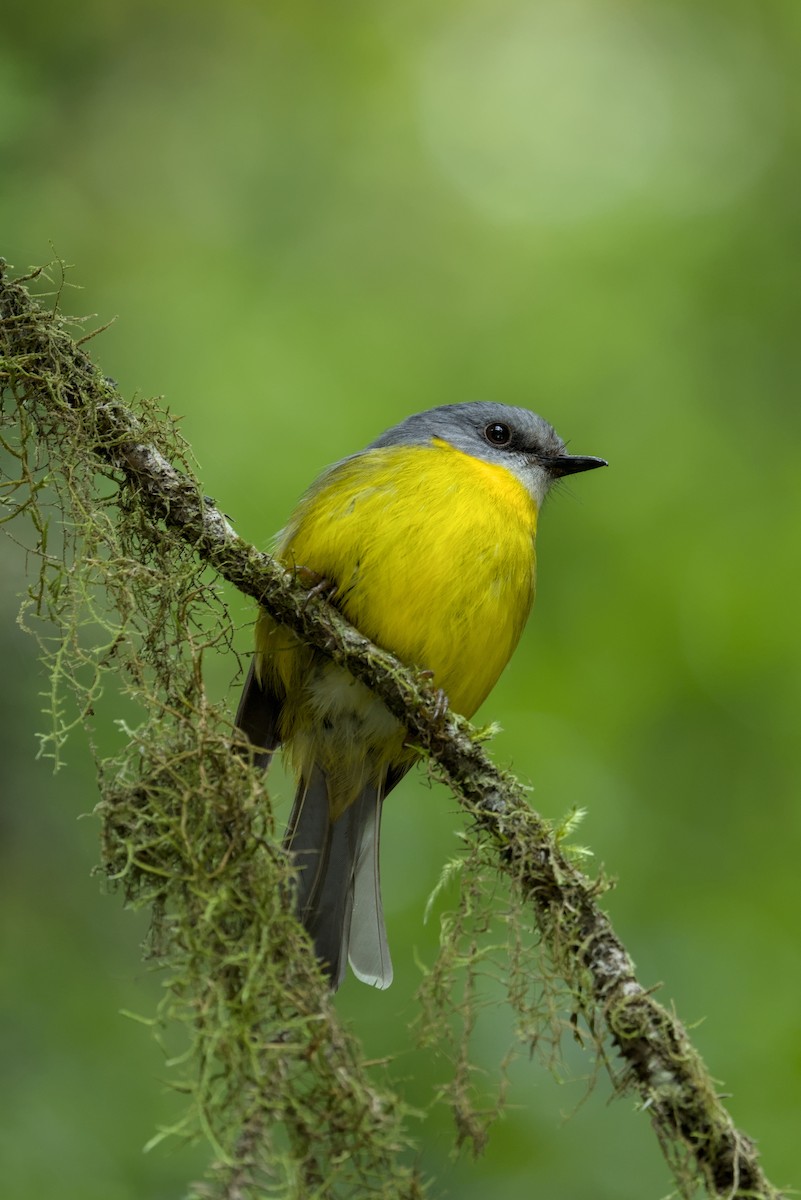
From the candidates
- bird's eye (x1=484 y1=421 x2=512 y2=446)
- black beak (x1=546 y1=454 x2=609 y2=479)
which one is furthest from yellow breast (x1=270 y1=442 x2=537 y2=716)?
black beak (x1=546 y1=454 x2=609 y2=479)

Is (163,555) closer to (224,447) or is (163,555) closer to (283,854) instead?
(283,854)

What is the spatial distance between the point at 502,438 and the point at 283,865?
2343 mm

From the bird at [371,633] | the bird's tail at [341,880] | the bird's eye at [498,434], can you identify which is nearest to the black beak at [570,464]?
the bird's eye at [498,434]

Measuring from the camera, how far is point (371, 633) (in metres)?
3.66

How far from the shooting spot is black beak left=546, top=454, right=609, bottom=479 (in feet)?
15.0

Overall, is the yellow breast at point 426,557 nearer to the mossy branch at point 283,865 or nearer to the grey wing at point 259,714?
the grey wing at point 259,714

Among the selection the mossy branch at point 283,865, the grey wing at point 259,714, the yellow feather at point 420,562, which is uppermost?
the yellow feather at point 420,562

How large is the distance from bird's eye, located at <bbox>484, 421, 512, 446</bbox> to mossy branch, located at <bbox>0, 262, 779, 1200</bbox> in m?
1.41

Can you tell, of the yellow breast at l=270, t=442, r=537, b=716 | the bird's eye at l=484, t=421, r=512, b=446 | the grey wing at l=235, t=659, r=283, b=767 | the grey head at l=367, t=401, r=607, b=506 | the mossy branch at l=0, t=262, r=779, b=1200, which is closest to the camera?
the mossy branch at l=0, t=262, r=779, b=1200

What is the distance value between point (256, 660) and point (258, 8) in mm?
5657

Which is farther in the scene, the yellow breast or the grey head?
the grey head

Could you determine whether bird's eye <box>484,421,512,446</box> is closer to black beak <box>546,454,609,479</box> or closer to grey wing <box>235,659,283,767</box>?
black beak <box>546,454,609,479</box>

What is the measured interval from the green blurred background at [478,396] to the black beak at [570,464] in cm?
128

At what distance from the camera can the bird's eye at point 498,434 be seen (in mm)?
4520
